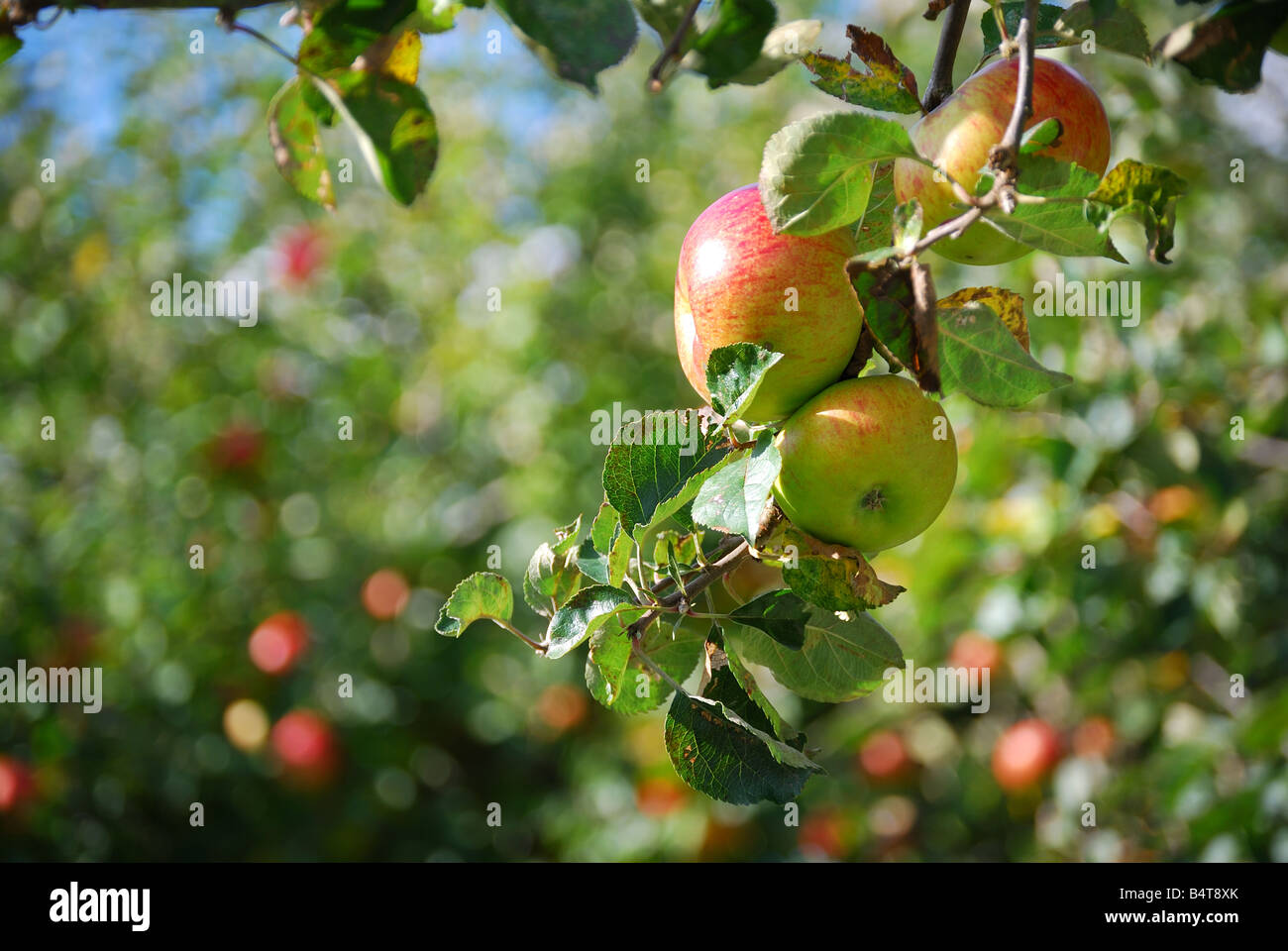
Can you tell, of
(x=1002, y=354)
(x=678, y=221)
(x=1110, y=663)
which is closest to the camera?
(x=1002, y=354)

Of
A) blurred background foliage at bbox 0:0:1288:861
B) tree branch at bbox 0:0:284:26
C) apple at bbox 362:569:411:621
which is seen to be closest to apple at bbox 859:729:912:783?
blurred background foliage at bbox 0:0:1288:861

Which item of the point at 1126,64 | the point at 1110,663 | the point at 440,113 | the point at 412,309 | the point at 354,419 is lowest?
the point at 1110,663

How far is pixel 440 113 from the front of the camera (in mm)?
2809

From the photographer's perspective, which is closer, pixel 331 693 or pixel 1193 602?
pixel 1193 602

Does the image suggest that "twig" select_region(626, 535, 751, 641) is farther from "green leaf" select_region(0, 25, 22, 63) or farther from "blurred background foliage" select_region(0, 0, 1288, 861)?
"blurred background foliage" select_region(0, 0, 1288, 861)

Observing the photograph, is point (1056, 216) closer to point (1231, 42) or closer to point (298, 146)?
point (1231, 42)

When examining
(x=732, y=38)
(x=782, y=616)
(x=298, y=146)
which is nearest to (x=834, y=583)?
(x=782, y=616)

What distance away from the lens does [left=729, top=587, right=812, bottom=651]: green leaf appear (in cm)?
55

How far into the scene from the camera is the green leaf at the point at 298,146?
22.9 inches

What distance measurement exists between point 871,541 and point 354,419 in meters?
2.23

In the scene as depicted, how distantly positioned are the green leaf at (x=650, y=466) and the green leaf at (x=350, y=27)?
0.73 ft

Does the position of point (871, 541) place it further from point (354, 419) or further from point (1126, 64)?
point (354, 419)

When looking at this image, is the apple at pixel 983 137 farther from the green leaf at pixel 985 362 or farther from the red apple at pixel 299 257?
the red apple at pixel 299 257
